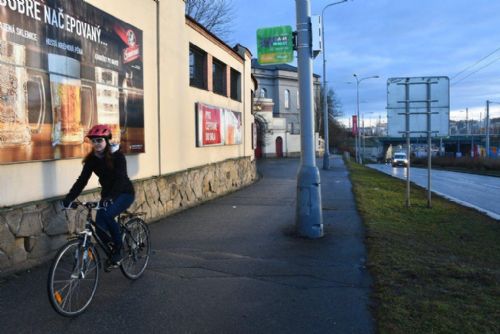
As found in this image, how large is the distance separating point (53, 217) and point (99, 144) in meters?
2.16

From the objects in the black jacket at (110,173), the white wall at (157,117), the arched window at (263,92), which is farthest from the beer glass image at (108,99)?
the arched window at (263,92)

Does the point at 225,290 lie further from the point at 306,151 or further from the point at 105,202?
the point at 306,151

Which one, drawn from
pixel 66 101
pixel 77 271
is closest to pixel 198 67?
pixel 66 101

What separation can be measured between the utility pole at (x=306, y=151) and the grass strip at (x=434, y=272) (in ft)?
3.23

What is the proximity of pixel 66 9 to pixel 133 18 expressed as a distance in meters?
2.60

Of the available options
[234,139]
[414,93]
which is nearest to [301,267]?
[414,93]

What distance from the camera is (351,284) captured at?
555 centimetres

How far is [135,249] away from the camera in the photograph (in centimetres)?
565

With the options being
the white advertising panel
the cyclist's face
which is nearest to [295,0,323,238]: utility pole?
the cyclist's face

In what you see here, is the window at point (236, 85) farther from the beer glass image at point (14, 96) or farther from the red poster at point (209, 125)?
the beer glass image at point (14, 96)

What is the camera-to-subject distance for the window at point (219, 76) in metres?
17.0

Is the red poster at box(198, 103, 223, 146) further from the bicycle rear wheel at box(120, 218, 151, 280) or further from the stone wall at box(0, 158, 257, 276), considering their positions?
the bicycle rear wheel at box(120, 218, 151, 280)

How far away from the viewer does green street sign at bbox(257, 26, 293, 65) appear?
28.1ft

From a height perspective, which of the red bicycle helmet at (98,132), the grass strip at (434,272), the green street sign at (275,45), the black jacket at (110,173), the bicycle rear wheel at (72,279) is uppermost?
the green street sign at (275,45)
